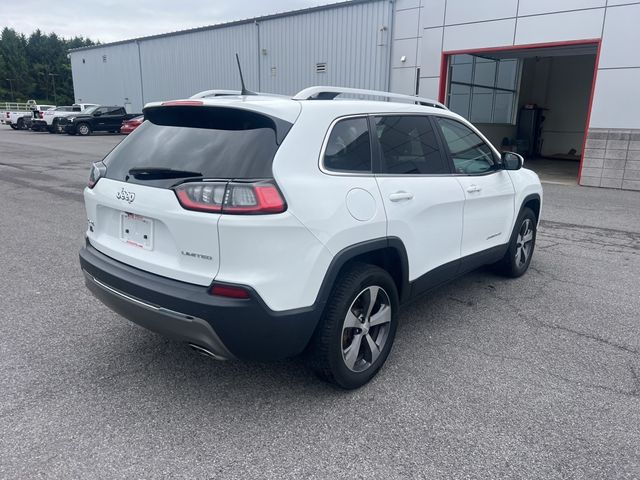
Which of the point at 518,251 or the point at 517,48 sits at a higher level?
the point at 517,48

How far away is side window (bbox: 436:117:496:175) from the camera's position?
13.4ft

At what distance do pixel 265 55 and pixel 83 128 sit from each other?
1295 cm

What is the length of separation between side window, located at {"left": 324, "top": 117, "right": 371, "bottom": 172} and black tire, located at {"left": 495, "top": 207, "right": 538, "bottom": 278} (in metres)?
2.44

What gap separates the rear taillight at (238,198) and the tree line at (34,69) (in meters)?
100

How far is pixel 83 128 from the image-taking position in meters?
28.9

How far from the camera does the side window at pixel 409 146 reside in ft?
11.1

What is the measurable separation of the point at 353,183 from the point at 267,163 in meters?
0.58

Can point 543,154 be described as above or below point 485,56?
below

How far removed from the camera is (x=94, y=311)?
4297 mm

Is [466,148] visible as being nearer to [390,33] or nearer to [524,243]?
[524,243]

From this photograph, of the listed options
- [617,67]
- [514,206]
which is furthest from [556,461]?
[617,67]

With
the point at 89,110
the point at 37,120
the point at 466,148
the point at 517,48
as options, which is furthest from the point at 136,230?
the point at 37,120

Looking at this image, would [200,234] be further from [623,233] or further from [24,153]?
[24,153]

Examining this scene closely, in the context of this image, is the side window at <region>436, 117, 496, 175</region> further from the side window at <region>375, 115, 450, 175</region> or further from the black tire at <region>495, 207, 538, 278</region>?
the black tire at <region>495, 207, 538, 278</region>
